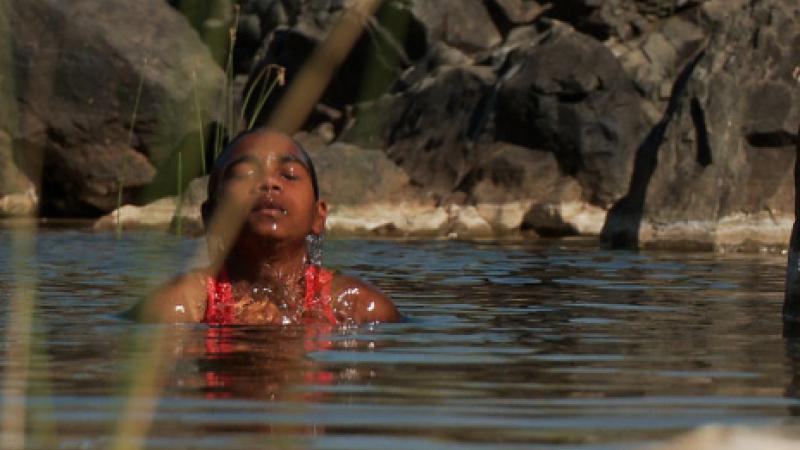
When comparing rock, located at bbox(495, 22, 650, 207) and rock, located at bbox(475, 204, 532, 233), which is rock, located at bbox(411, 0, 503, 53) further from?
rock, located at bbox(475, 204, 532, 233)

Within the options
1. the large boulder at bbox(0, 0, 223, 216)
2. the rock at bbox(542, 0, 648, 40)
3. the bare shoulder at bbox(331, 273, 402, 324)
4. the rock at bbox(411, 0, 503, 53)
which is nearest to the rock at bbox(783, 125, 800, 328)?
the bare shoulder at bbox(331, 273, 402, 324)

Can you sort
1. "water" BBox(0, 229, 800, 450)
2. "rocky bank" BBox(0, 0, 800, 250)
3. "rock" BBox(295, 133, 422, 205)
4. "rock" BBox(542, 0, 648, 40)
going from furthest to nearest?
1. "rock" BBox(542, 0, 648, 40)
2. "rock" BBox(295, 133, 422, 205)
3. "rocky bank" BBox(0, 0, 800, 250)
4. "water" BBox(0, 229, 800, 450)

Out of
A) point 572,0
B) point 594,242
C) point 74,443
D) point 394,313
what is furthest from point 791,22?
point 74,443

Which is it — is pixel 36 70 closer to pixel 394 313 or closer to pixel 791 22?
pixel 791 22

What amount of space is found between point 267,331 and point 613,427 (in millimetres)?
3344

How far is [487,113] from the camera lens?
22938 mm

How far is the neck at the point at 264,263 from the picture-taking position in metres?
7.81

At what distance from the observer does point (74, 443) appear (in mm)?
3791

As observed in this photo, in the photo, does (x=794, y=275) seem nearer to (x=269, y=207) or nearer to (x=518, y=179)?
(x=269, y=207)

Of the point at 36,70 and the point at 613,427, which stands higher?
the point at 36,70

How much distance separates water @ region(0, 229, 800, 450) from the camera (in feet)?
13.4

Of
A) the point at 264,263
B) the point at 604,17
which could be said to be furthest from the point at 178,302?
the point at 604,17

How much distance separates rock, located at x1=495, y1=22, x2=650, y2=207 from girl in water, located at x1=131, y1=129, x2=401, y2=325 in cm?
1380

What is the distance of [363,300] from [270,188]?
853 millimetres
